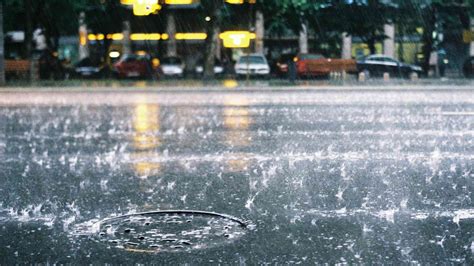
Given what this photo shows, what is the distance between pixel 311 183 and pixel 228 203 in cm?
117

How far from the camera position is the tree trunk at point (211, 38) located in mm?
30438

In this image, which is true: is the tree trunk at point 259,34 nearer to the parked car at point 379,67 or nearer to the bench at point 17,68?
the parked car at point 379,67

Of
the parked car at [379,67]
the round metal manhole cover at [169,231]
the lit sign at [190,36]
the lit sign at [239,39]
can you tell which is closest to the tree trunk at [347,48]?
the lit sign at [190,36]

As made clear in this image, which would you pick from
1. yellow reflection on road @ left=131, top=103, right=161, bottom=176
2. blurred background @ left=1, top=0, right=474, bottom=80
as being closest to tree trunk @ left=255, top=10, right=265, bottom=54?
blurred background @ left=1, top=0, right=474, bottom=80

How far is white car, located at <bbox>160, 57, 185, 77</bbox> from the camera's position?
36.9 meters

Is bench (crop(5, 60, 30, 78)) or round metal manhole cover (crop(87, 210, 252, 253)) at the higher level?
bench (crop(5, 60, 30, 78))

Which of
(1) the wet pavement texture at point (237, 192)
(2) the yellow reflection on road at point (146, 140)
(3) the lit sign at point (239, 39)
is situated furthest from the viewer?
(3) the lit sign at point (239, 39)

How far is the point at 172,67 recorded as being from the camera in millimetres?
37156

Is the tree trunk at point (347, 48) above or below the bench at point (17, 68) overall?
above

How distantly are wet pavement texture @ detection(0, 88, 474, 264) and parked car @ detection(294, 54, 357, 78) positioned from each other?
2157 centimetres

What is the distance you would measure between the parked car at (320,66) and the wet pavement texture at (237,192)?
70.8 feet

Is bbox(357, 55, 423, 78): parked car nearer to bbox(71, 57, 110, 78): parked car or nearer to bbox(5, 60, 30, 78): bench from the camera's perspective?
bbox(71, 57, 110, 78): parked car

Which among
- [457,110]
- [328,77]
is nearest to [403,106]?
[457,110]

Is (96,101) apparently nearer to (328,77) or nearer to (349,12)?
(328,77)
